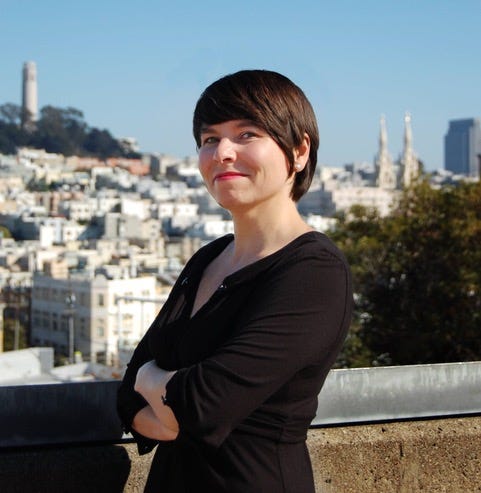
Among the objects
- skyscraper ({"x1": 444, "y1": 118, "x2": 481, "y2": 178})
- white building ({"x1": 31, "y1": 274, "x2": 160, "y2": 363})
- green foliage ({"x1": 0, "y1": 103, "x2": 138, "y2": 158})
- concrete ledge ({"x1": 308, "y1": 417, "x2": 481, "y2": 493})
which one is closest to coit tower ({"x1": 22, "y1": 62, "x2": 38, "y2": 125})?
green foliage ({"x1": 0, "y1": 103, "x2": 138, "y2": 158})

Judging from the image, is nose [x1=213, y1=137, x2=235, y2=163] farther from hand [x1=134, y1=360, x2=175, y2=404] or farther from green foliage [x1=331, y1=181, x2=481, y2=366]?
green foliage [x1=331, y1=181, x2=481, y2=366]

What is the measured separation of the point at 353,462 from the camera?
6.25ft

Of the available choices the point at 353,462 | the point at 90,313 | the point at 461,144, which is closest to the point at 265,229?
the point at 353,462

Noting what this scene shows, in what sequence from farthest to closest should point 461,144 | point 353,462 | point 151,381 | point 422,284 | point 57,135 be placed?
point 461,144 → point 57,135 → point 422,284 → point 353,462 → point 151,381

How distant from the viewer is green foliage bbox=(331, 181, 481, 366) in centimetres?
1252

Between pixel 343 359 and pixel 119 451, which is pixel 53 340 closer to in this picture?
pixel 343 359

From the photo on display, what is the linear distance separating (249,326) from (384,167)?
378 feet

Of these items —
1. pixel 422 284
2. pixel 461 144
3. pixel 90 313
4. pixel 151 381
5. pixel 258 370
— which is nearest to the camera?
pixel 258 370

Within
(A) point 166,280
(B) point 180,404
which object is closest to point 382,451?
(B) point 180,404

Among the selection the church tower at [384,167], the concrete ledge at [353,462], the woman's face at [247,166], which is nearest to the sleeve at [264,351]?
the woman's face at [247,166]

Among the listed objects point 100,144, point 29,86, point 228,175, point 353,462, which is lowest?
point 353,462

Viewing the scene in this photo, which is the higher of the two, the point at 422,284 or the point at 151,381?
the point at 151,381

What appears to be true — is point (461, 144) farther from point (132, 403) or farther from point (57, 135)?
point (132, 403)

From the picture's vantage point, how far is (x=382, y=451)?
75.7 inches
